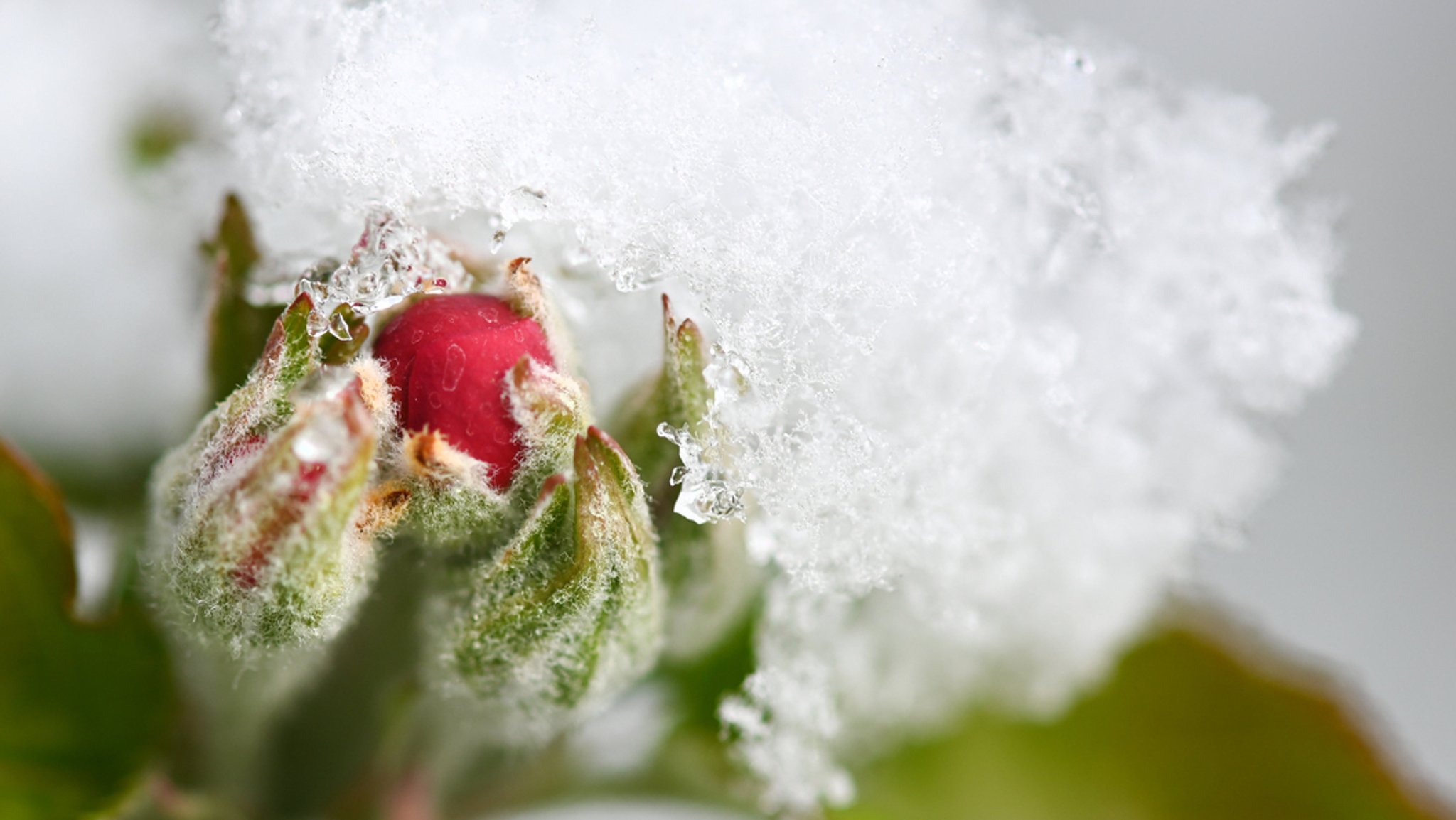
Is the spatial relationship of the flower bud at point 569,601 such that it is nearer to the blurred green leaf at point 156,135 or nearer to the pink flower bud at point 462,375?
the pink flower bud at point 462,375

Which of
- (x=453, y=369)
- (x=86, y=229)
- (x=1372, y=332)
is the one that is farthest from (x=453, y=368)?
(x=1372, y=332)

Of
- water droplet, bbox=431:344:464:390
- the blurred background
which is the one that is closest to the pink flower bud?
water droplet, bbox=431:344:464:390

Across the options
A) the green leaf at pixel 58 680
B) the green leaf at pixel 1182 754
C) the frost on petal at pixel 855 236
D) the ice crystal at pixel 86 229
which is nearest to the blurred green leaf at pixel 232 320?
the frost on petal at pixel 855 236

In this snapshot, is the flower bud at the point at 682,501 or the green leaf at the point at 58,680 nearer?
the flower bud at the point at 682,501

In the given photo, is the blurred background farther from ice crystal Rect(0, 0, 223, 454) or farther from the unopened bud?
the unopened bud


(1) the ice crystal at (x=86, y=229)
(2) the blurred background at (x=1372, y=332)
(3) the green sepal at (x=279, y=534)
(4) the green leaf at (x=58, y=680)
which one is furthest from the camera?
(2) the blurred background at (x=1372, y=332)

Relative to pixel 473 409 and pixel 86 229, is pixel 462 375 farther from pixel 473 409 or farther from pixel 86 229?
pixel 86 229

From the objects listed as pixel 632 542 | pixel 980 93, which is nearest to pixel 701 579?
pixel 632 542
